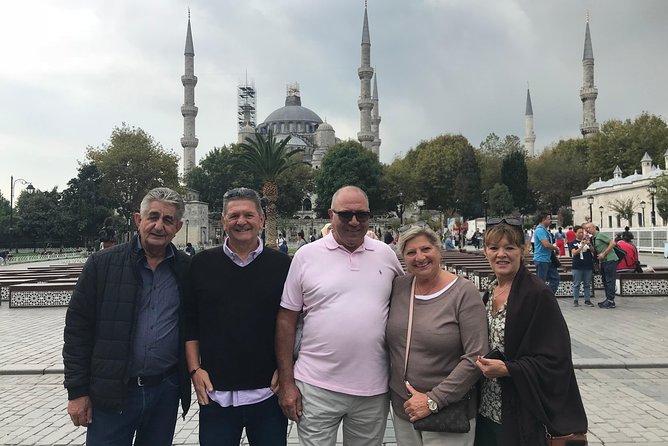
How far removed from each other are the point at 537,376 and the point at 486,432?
441 millimetres

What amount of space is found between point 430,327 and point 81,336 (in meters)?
1.79

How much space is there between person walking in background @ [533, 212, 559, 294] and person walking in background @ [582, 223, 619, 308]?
88 centimetres

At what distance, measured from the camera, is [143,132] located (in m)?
39.3

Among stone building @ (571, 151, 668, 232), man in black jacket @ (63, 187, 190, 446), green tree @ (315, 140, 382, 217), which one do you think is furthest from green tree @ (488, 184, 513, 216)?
man in black jacket @ (63, 187, 190, 446)

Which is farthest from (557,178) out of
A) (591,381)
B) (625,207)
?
(591,381)

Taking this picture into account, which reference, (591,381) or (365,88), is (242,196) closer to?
(591,381)

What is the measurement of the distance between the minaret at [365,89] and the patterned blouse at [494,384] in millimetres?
57656

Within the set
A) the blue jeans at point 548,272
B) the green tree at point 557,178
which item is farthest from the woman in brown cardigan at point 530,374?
the green tree at point 557,178

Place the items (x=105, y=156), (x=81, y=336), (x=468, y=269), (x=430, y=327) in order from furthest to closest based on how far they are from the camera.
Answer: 1. (x=105, y=156)
2. (x=468, y=269)
3. (x=81, y=336)
4. (x=430, y=327)

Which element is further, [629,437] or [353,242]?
[629,437]

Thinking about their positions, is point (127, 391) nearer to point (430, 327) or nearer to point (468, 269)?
point (430, 327)

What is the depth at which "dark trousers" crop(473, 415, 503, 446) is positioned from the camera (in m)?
2.38

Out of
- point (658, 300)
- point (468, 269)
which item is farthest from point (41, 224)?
point (658, 300)

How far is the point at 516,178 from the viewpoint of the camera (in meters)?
47.3
